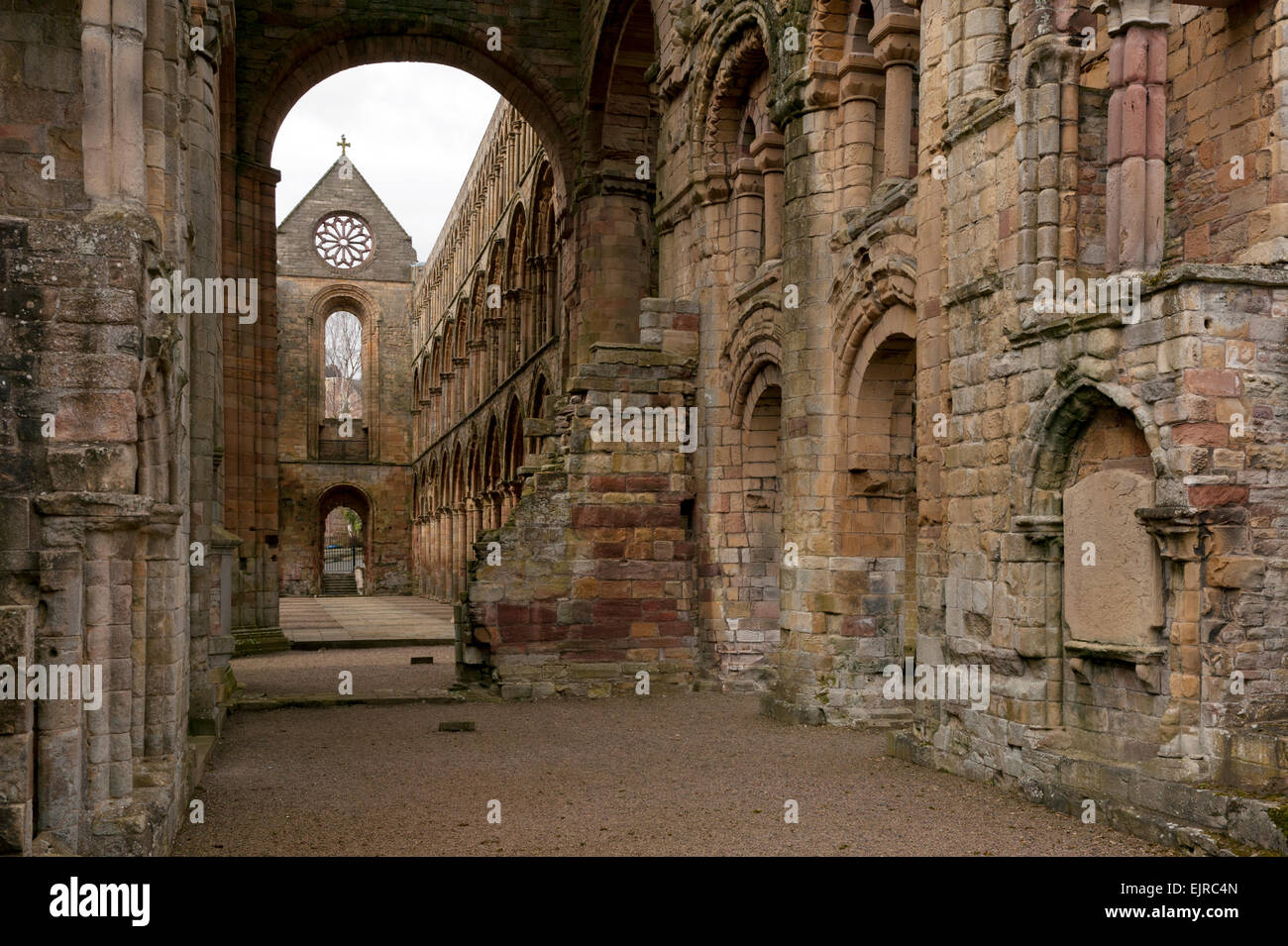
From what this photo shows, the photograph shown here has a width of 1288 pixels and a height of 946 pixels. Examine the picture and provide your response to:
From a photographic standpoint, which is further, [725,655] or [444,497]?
[444,497]

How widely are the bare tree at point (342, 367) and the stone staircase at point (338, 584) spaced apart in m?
7.82

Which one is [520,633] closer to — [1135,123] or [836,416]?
[836,416]

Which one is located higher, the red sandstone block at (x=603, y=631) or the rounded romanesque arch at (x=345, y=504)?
the rounded romanesque arch at (x=345, y=504)

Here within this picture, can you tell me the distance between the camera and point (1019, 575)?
809 centimetres

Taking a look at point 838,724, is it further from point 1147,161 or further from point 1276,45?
point 1276,45

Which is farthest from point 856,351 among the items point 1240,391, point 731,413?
point 1240,391

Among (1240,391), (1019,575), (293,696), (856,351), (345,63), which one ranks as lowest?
(293,696)

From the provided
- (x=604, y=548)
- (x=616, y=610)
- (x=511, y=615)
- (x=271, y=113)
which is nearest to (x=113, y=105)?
(x=511, y=615)

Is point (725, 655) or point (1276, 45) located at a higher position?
point (1276, 45)

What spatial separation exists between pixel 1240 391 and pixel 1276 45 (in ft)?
7.30

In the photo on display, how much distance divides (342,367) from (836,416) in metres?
43.5

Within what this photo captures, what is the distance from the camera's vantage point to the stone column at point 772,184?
44.9ft

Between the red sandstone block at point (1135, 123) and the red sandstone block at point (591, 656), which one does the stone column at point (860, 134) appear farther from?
the red sandstone block at point (591, 656)

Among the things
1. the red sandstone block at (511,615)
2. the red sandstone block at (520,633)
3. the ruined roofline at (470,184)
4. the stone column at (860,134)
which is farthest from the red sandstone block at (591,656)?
the ruined roofline at (470,184)
